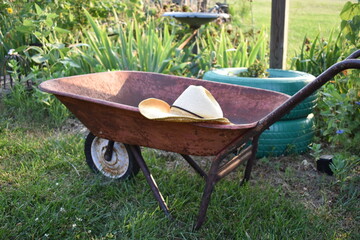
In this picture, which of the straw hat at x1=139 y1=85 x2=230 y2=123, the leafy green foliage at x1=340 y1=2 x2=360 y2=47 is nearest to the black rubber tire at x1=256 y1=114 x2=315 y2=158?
the leafy green foliage at x1=340 y1=2 x2=360 y2=47

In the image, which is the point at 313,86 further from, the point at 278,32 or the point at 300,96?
the point at 278,32

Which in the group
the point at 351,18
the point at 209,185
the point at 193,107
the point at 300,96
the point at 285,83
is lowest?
the point at 209,185

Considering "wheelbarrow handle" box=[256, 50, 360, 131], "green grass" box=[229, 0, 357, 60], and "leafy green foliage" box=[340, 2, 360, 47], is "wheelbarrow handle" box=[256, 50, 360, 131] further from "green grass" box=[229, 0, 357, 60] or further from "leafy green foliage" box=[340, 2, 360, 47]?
"green grass" box=[229, 0, 357, 60]

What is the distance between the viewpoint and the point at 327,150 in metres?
3.00

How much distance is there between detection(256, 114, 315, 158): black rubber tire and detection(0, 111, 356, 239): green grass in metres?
0.33

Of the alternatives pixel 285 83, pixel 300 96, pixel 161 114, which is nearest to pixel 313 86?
pixel 300 96

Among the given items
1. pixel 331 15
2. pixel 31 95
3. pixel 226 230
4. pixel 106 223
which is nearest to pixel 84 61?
pixel 31 95

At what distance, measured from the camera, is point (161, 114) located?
81.0 inches

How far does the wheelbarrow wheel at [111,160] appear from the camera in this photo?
97.4 inches

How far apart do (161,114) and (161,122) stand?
11 centimetres

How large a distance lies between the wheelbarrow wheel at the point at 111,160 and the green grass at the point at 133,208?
0.19 feet

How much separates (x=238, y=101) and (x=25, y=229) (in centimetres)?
135

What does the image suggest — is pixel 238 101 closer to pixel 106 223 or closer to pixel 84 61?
pixel 106 223

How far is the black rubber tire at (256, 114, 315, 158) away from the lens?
2.78m
